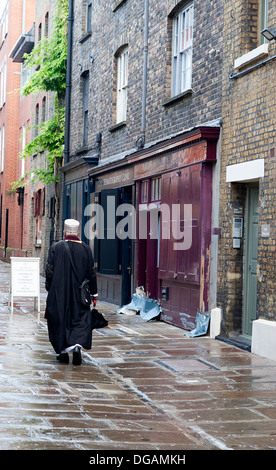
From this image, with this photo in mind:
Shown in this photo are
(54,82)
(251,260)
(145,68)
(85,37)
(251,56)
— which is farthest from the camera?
(54,82)

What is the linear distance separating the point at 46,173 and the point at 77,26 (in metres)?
5.01

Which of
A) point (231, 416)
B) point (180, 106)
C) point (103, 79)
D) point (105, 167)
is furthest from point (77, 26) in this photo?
point (231, 416)

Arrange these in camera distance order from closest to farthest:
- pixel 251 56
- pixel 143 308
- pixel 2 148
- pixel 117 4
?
pixel 251 56 < pixel 143 308 < pixel 117 4 < pixel 2 148

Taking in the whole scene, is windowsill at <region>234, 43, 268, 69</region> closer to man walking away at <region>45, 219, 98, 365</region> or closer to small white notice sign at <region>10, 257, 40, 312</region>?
man walking away at <region>45, 219, 98, 365</region>

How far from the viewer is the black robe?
9242mm

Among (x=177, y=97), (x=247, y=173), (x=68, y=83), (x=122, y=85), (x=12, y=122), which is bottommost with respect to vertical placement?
(x=247, y=173)

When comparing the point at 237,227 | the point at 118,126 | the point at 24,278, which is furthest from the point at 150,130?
the point at 237,227

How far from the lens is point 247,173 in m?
10.8

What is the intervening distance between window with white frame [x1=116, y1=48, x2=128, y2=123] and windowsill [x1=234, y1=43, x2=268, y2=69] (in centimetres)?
688

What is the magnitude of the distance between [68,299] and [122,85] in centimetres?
962

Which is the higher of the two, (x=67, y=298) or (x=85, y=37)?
(x=85, y=37)

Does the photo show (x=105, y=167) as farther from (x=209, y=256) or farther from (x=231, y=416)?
(x=231, y=416)

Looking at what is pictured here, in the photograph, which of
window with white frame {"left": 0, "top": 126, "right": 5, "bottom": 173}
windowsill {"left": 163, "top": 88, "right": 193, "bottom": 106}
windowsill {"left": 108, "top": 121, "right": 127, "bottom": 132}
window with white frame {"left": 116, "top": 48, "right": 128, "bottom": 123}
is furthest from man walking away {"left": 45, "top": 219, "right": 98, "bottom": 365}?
window with white frame {"left": 0, "top": 126, "right": 5, "bottom": 173}

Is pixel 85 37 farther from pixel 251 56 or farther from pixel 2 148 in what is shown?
pixel 2 148
